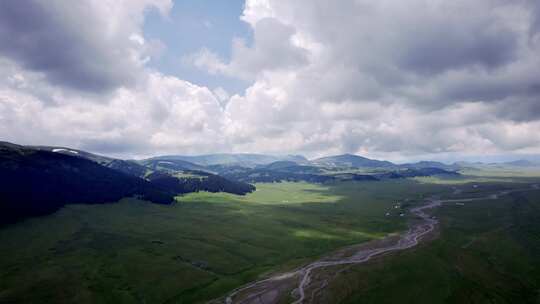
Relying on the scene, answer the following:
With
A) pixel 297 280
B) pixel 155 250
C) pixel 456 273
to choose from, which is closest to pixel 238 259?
pixel 297 280

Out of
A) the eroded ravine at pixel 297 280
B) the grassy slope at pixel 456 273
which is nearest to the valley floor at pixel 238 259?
the grassy slope at pixel 456 273

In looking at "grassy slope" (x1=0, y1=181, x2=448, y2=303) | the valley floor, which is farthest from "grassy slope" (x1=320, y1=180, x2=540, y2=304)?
"grassy slope" (x1=0, y1=181, x2=448, y2=303)

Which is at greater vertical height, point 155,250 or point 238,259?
point 238,259

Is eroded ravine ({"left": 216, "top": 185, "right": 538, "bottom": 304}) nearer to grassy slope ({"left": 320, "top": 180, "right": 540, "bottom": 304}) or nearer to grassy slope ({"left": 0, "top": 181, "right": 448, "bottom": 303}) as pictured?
grassy slope ({"left": 0, "top": 181, "right": 448, "bottom": 303})

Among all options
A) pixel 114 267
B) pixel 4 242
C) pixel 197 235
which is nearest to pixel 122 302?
pixel 114 267

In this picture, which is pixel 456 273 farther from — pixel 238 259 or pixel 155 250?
pixel 155 250

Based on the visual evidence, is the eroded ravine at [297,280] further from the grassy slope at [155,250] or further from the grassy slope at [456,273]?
the grassy slope at [456,273]

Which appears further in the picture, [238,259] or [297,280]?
[238,259]
